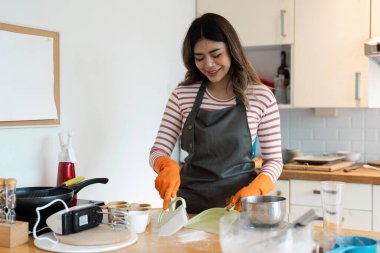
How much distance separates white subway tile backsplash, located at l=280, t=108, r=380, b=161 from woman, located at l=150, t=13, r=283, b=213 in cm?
159

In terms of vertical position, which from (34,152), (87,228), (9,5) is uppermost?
(9,5)

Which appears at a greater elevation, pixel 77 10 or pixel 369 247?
pixel 77 10

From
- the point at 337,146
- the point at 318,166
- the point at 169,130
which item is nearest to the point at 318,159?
the point at 318,166

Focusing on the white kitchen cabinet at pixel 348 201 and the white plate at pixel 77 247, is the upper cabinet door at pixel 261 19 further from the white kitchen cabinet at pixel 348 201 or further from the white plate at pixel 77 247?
the white plate at pixel 77 247

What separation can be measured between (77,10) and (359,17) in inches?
65.3

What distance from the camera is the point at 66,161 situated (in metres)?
2.08

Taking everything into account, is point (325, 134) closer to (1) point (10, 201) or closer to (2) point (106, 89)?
(2) point (106, 89)

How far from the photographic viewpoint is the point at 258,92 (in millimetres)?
1843

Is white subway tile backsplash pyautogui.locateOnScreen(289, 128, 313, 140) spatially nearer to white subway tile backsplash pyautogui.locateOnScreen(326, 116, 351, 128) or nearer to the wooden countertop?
white subway tile backsplash pyautogui.locateOnScreen(326, 116, 351, 128)

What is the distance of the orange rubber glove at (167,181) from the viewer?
1585mm

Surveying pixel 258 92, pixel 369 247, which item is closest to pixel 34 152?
pixel 258 92

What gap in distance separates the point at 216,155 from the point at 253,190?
307 mm

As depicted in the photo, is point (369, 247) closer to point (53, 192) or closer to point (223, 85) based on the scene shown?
point (223, 85)

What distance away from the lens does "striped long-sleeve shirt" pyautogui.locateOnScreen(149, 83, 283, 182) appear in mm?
1830
